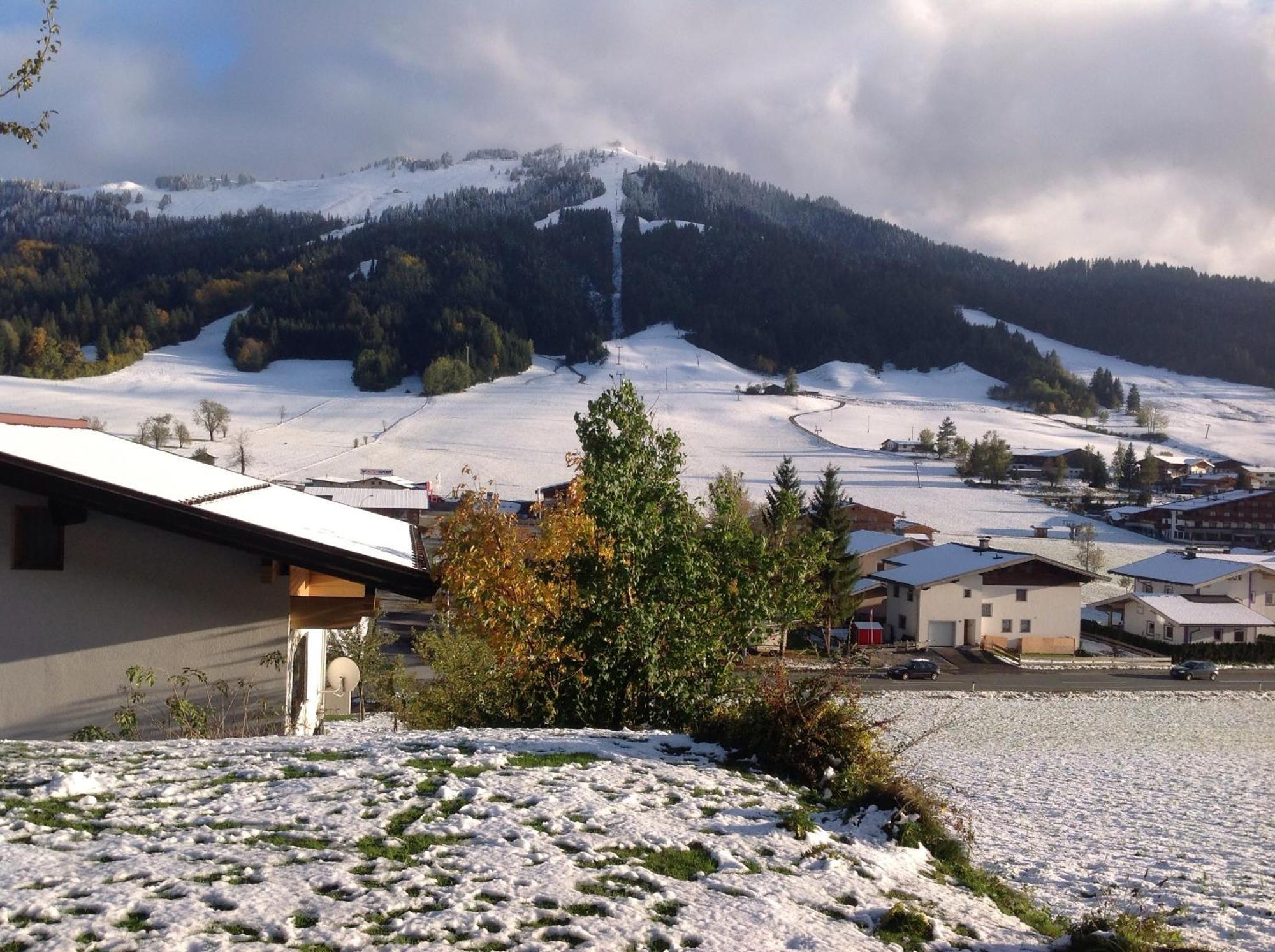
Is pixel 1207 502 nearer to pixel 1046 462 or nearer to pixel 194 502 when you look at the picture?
pixel 1046 462

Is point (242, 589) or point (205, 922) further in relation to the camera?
point (242, 589)

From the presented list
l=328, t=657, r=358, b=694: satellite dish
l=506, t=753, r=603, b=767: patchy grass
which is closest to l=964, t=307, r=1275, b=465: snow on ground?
l=328, t=657, r=358, b=694: satellite dish

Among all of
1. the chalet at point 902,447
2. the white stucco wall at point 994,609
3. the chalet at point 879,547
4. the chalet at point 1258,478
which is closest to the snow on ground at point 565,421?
the chalet at point 902,447

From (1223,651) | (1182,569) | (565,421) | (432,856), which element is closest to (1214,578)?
(1182,569)

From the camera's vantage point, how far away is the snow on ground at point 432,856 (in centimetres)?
394

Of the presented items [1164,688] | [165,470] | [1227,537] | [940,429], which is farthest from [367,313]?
[165,470]

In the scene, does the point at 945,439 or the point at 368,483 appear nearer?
the point at 368,483

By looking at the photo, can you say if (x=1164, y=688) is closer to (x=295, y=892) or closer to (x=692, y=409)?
(x=295, y=892)

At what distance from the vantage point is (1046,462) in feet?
315

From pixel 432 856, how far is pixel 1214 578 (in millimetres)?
51838

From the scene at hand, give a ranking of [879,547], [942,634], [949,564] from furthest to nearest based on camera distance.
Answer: [879,547] < [949,564] < [942,634]

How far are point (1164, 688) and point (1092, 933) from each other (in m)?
34.0

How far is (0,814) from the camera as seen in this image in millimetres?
4977

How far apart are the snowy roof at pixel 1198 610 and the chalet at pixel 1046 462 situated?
163ft
